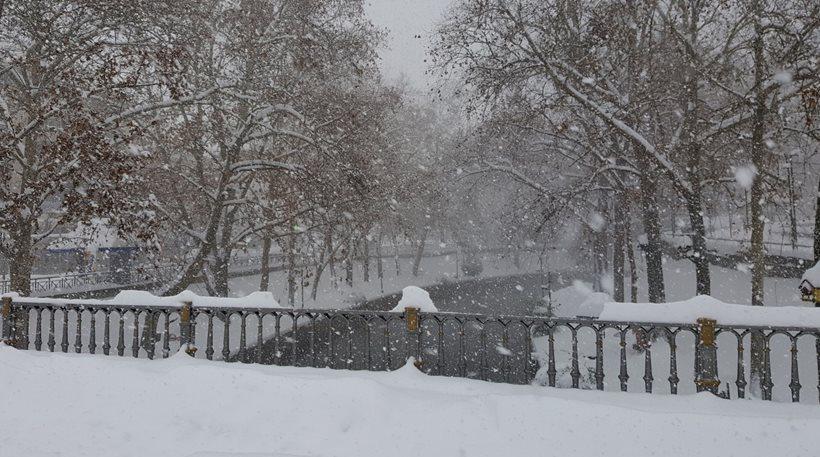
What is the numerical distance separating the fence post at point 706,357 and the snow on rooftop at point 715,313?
10cm

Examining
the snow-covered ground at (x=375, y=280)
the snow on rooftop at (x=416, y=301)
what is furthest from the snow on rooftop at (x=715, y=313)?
the snow-covered ground at (x=375, y=280)

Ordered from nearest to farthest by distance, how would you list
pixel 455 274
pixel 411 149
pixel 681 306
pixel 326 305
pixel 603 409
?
pixel 603 409, pixel 681 306, pixel 326 305, pixel 411 149, pixel 455 274

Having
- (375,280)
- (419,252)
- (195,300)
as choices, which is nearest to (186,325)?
(195,300)

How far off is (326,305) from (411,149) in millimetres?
13506

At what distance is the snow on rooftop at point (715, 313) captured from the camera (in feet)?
18.8

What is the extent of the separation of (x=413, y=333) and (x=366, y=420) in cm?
153

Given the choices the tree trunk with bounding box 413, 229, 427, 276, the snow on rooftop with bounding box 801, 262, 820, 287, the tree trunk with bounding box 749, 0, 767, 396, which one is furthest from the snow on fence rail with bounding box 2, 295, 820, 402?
the tree trunk with bounding box 413, 229, 427, 276

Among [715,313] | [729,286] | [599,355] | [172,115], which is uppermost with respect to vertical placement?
[172,115]

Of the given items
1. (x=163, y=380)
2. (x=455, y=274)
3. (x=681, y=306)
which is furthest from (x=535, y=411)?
(x=455, y=274)

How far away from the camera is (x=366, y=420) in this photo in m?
5.46

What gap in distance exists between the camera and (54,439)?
546 centimetres

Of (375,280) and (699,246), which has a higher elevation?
(699,246)

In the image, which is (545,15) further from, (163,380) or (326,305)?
(326,305)

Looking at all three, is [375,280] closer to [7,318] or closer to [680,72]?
[680,72]
